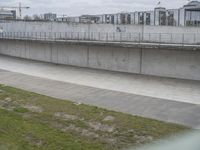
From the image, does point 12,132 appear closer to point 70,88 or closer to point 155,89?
point 70,88

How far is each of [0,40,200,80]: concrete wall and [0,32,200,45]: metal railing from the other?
1.73 meters

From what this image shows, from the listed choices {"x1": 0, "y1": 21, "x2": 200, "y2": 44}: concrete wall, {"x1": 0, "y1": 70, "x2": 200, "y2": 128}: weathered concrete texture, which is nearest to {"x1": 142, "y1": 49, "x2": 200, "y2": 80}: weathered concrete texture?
{"x1": 0, "y1": 21, "x2": 200, "y2": 44}: concrete wall

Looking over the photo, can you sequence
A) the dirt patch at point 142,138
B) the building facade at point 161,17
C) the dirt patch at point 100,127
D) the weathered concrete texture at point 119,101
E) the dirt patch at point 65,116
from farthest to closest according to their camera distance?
the building facade at point 161,17
the weathered concrete texture at point 119,101
the dirt patch at point 65,116
the dirt patch at point 100,127
the dirt patch at point 142,138

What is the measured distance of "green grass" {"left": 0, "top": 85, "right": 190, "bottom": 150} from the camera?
1068cm

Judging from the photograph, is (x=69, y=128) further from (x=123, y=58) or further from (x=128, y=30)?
(x=128, y=30)

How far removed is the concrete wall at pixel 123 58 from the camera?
85.6ft

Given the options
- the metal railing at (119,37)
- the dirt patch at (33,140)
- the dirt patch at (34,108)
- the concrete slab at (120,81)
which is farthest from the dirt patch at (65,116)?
the metal railing at (119,37)

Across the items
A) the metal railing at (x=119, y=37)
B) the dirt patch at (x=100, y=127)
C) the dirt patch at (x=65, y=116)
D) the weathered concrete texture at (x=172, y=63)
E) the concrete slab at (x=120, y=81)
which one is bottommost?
the concrete slab at (x=120, y=81)

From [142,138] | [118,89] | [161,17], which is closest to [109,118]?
[142,138]

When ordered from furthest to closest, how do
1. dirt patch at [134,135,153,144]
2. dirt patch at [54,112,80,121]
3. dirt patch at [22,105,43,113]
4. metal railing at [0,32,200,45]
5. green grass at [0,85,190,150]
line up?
1. metal railing at [0,32,200,45]
2. dirt patch at [22,105,43,113]
3. dirt patch at [54,112,80,121]
4. dirt patch at [134,135,153,144]
5. green grass at [0,85,190,150]

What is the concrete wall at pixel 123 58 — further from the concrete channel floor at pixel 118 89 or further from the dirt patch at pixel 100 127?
the dirt patch at pixel 100 127

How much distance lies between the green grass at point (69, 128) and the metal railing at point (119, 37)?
15575 mm

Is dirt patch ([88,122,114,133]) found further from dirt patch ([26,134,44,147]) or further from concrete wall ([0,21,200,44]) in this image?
concrete wall ([0,21,200,44])

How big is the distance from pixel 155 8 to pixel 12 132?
6271cm
